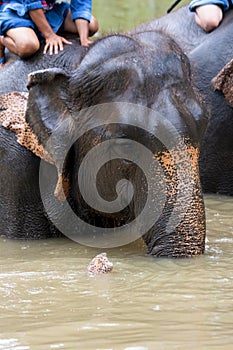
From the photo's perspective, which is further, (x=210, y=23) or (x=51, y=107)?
(x=210, y=23)

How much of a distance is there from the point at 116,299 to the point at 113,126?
0.94 m

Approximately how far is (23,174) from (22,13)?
87 cm

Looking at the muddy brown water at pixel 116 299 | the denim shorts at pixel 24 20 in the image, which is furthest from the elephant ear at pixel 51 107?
the denim shorts at pixel 24 20

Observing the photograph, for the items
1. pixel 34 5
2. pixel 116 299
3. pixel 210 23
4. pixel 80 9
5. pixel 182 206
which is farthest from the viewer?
pixel 210 23

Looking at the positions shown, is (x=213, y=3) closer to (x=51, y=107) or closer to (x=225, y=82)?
(x=225, y=82)

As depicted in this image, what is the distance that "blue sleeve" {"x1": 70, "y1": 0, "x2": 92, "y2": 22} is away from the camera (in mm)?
5594

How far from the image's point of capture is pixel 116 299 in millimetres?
3926

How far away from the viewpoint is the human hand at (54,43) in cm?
518

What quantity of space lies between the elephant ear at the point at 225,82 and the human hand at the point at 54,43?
1.33 metres

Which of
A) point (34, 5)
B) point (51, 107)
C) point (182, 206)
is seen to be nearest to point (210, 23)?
point (34, 5)

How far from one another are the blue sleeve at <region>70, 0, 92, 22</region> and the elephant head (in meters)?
0.72

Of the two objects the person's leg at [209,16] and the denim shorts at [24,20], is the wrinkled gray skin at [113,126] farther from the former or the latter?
the person's leg at [209,16]

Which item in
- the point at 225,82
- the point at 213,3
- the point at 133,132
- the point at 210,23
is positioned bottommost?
the point at 133,132

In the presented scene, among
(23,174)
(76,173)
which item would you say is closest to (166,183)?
(76,173)
